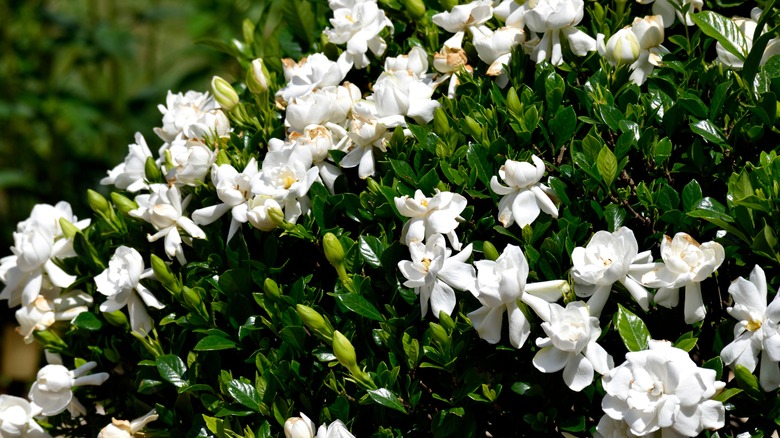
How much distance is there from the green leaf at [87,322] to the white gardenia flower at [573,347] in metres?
0.99

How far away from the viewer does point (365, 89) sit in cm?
203

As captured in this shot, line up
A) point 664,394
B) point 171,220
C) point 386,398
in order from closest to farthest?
point 664,394 → point 386,398 → point 171,220

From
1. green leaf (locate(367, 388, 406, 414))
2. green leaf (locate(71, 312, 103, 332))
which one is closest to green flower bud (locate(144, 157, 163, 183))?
green leaf (locate(71, 312, 103, 332))

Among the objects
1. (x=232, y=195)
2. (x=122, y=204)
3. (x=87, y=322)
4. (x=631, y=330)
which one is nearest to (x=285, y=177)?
(x=232, y=195)

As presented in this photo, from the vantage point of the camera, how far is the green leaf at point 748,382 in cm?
131

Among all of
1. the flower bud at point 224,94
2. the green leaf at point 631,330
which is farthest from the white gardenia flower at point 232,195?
the green leaf at point 631,330

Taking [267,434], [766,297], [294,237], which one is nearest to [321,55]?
[294,237]

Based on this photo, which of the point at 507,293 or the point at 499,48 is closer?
the point at 507,293

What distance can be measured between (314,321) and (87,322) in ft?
2.07

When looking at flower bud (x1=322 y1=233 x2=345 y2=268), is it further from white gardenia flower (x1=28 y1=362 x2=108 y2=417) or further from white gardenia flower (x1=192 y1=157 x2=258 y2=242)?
white gardenia flower (x1=28 y1=362 x2=108 y2=417)

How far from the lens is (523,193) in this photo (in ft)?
4.99

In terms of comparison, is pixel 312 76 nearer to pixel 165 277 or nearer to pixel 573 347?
pixel 165 277

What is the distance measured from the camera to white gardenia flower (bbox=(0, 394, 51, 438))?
1902 millimetres

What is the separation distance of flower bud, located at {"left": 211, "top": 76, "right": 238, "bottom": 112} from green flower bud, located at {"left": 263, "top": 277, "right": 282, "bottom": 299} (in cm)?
57
